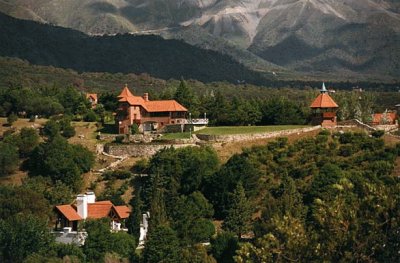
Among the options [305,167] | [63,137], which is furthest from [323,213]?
[63,137]

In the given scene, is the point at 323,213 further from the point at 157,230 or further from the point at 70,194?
the point at 70,194

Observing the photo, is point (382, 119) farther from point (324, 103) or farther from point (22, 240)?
point (22, 240)

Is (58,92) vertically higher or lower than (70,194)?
higher

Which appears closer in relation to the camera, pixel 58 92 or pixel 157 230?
pixel 157 230

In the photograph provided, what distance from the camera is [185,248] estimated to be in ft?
182

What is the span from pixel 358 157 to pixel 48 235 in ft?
77.5

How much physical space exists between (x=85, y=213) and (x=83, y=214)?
18 centimetres

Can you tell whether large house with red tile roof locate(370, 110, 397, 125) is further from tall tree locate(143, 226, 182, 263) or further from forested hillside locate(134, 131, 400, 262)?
tall tree locate(143, 226, 182, 263)

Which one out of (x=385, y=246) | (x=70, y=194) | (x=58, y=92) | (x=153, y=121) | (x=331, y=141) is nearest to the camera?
(x=385, y=246)

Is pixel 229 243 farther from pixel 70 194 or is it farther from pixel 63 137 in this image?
pixel 63 137

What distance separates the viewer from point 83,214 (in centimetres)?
6247

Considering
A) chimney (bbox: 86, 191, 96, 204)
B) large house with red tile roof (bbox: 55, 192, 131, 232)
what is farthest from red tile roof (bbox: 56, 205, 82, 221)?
chimney (bbox: 86, 191, 96, 204)

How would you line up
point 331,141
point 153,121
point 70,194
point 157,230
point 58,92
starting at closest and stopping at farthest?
point 157,230, point 70,194, point 331,141, point 153,121, point 58,92

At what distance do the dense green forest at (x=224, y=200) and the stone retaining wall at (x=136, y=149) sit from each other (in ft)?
8.31
